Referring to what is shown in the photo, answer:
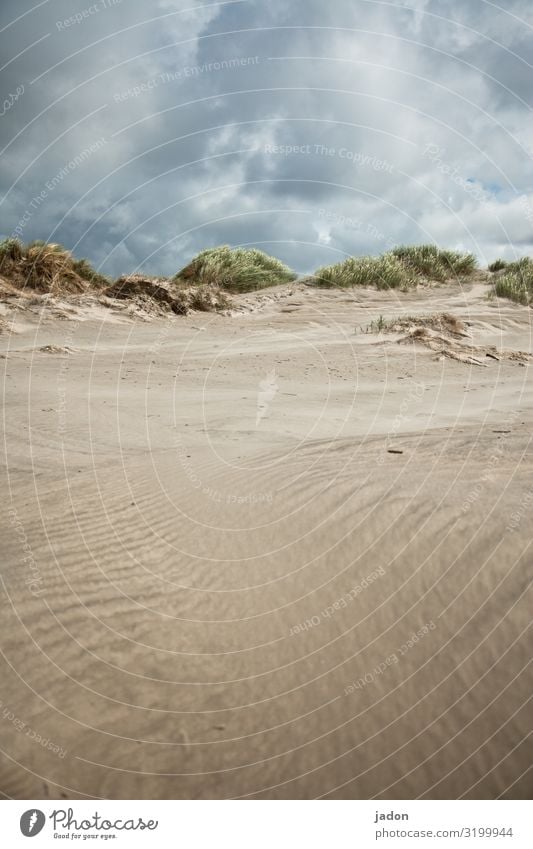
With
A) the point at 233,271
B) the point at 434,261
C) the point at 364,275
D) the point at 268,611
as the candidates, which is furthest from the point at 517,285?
the point at 268,611

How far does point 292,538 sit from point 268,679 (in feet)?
3.11

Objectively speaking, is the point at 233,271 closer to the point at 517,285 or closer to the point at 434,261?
the point at 434,261

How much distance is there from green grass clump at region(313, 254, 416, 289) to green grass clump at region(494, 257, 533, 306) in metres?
2.60

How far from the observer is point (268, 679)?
2.53 metres

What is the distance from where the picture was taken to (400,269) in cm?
1616

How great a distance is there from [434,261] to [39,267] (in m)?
11.9

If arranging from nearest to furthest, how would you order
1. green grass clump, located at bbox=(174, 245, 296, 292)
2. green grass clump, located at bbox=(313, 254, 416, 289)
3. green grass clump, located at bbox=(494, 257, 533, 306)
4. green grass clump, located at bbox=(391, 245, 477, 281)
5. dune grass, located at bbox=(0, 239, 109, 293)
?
1. dune grass, located at bbox=(0, 239, 109, 293)
2. green grass clump, located at bbox=(174, 245, 296, 292)
3. green grass clump, located at bbox=(313, 254, 416, 289)
4. green grass clump, located at bbox=(494, 257, 533, 306)
5. green grass clump, located at bbox=(391, 245, 477, 281)

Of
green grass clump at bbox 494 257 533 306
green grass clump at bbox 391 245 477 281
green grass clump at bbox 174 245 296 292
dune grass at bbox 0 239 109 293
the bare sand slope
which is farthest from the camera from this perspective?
green grass clump at bbox 391 245 477 281

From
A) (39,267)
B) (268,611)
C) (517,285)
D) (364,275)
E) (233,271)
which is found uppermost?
(517,285)

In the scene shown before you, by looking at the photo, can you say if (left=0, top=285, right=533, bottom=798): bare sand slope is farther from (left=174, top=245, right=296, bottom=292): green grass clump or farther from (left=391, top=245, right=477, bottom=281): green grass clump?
(left=391, top=245, right=477, bottom=281): green grass clump

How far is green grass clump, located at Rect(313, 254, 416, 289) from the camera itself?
15.3 m

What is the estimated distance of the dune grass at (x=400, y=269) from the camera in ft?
50.7

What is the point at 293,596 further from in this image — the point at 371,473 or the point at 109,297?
the point at 109,297

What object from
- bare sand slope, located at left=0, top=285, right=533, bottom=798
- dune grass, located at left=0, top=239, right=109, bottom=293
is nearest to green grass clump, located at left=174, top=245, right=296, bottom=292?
dune grass, located at left=0, top=239, right=109, bottom=293
